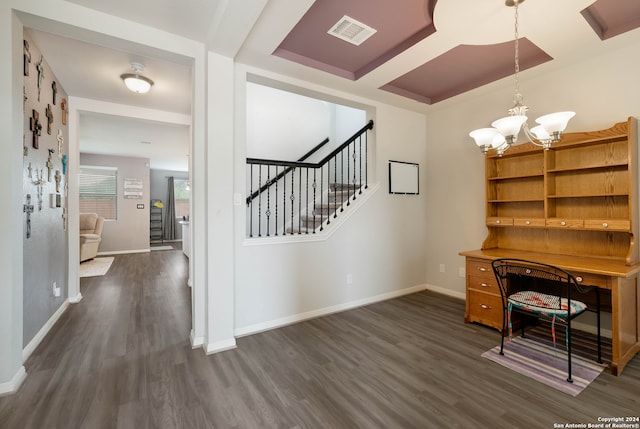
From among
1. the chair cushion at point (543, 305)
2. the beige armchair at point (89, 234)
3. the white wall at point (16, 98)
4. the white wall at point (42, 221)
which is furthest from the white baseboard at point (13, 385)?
the beige armchair at point (89, 234)

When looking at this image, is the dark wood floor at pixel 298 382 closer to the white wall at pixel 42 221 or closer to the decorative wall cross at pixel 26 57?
the white wall at pixel 42 221

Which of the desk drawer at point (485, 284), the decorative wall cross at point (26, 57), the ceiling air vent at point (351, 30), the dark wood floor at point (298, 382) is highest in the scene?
the ceiling air vent at point (351, 30)

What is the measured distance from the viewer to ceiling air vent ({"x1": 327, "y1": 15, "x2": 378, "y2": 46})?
2342mm

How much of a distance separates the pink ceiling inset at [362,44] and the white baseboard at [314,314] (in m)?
2.63

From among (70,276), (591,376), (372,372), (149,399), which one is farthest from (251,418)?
(70,276)

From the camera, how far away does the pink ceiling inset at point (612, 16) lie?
2135 mm

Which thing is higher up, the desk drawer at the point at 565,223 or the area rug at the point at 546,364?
Answer: the desk drawer at the point at 565,223

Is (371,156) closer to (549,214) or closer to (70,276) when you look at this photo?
(549,214)

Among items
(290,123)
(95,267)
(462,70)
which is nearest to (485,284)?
(462,70)

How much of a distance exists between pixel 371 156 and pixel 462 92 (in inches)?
52.8

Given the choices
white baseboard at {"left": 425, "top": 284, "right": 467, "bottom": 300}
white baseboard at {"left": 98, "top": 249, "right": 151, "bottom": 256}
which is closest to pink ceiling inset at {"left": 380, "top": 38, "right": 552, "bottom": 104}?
white baseboard at {"left": 425, "top": 284, "right": 467, "bottom": 300}

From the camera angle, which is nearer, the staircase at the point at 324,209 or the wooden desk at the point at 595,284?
the wooden desk at the point at 595,284

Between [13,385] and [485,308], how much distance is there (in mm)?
3862

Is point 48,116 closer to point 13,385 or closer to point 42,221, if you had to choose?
point 42,221
